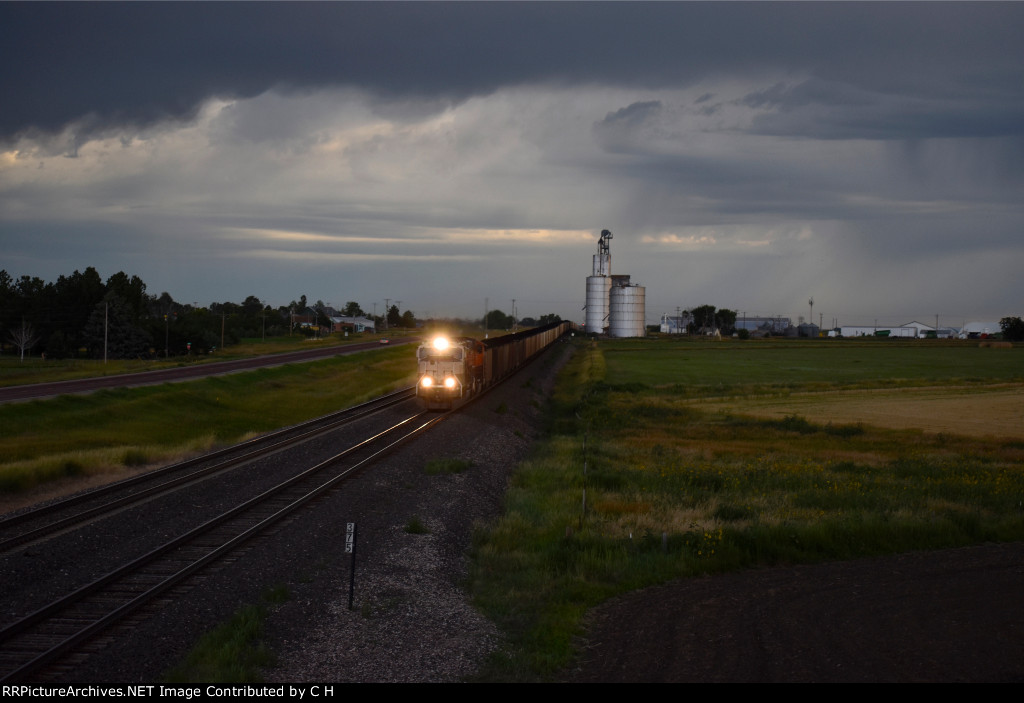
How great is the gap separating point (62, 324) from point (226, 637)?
116m

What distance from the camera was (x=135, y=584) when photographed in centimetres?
1280

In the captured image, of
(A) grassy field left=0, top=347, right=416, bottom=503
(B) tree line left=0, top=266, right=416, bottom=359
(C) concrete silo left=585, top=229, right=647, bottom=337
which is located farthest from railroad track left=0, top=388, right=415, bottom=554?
(C) concrete silo left=585, top=229, right=647, bottom=337

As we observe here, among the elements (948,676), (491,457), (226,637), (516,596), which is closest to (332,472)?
(491,457)

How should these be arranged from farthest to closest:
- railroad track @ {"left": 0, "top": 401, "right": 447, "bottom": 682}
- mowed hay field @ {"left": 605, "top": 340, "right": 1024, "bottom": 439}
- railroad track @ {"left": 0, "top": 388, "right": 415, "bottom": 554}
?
mowed hay field @ {"left": 605, "top": 340, "right": 1024, "bottom": 439}
railroad track @ {"left": 0, "top": 388, "right": 415, "bottom": 554}
railroad track @ {"left": 0, "top": 401, "right": 447, "bottom": 682}

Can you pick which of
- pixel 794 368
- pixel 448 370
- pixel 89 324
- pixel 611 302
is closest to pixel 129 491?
pixel 448 370

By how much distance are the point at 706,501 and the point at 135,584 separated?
1376cm

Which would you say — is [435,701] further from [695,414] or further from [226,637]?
[695,414]

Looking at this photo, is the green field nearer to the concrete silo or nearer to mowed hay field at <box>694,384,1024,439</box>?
mowed hay field at <box>694,384,1024,439</box>

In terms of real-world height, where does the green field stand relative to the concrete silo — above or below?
below

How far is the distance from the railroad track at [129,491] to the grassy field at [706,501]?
821 cm

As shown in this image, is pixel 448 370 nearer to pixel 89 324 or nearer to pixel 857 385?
pixel 857 385

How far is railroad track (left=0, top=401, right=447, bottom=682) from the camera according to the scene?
10.2 m

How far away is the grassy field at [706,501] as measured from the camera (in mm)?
14211

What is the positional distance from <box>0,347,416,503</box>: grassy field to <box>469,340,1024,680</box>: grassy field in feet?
41.4
